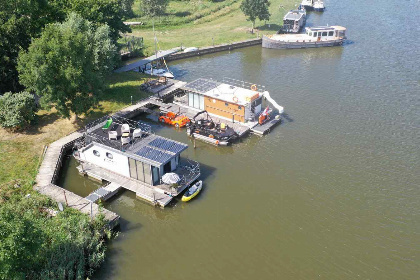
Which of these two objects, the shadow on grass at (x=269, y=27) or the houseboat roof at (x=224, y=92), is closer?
the houseboat roof at (x=224, y=92)

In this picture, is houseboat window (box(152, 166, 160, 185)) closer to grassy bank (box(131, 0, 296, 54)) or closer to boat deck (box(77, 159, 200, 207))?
boat deck (box(77, 159, 200, 207))

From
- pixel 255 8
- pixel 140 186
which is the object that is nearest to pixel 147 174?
pixel 140 186

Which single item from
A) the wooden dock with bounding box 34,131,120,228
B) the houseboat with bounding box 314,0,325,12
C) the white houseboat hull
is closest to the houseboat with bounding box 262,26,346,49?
the white houseboat hull

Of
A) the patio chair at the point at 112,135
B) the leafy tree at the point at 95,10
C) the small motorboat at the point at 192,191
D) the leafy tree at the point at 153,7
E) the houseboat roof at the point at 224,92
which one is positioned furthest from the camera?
the leafy tree at the point at 153,7

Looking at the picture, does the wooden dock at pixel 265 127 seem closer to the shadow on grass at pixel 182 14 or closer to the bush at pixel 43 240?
the bush at pixel 43 240

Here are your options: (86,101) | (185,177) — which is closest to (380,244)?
(185,177)

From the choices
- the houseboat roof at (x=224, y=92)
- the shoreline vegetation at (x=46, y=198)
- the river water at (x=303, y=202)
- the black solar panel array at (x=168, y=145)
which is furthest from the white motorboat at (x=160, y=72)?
the black solar panel array at (x=168, y=145)
